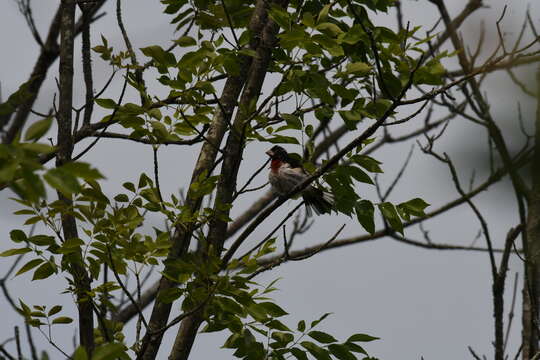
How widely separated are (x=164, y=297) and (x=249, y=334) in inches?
22.5

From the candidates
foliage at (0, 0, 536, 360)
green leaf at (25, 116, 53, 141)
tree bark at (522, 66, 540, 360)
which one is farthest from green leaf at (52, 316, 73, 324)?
tree bark at (522, 66, 540, 360)

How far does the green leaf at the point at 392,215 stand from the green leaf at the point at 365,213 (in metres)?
0.07

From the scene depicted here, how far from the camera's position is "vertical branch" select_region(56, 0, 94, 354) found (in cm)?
436

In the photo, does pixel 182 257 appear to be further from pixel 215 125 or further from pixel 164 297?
pixel 215 125

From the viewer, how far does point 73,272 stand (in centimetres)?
436

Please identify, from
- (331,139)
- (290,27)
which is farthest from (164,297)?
(331,139)

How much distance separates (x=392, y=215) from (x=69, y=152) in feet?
6.92

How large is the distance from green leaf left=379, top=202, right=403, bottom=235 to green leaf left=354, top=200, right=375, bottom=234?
0.23ft

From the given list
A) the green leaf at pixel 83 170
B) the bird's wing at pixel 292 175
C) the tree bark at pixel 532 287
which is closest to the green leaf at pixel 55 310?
the green leaf at pixel 83 170

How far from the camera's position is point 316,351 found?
4.16m

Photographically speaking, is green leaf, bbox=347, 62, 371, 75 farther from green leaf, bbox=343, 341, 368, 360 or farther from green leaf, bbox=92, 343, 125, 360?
green leaf, bbox=92, 343, 125, 360

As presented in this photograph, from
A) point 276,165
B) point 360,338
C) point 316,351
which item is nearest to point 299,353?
point 316,351

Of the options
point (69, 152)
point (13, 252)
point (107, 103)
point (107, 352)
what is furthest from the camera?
point (69, 152)

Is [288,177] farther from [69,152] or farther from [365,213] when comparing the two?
[69,152]
